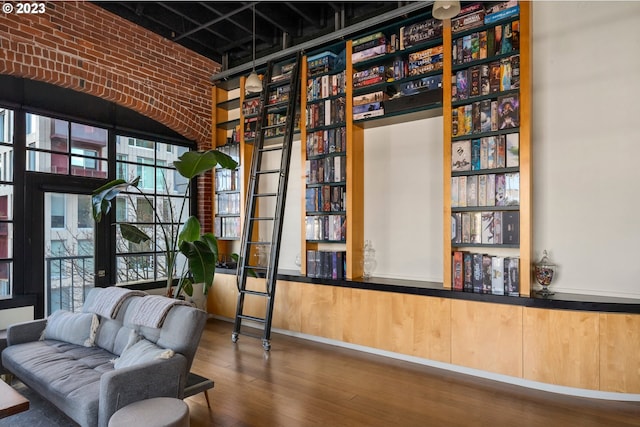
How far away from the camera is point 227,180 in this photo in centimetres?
567

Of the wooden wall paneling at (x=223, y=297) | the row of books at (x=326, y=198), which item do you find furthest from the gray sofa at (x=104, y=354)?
the row of books at (x=326, y=198)

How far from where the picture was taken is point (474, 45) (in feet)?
11.8

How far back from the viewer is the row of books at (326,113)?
4488 mm

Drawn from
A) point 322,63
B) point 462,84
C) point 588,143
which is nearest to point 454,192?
point 462,84

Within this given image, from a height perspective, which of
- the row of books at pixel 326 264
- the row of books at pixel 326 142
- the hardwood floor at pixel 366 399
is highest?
the row of books at pixel 326 142

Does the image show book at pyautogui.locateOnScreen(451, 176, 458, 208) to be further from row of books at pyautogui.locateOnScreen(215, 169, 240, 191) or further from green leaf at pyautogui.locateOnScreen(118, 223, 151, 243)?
green leaf at pyautogui.locateOnScreen(118, 223, 151, 243)

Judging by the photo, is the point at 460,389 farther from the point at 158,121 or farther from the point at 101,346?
the point at 158,121

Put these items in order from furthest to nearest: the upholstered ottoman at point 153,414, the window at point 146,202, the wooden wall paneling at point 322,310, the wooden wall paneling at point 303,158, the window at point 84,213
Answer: the window at point 146,202 < the wooden wall paneling at point 303,158 < the window at point 84,213 < the wooden wall paneling at point 322,310 < the upholstered ottoman at point 153,414

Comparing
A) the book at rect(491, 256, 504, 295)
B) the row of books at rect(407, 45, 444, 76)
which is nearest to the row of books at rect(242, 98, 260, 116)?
the row of books at rect(407, 45, 444, 76)

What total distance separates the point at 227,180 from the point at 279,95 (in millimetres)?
1500

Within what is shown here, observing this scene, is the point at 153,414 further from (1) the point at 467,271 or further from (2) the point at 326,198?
(2) the point at 326,198

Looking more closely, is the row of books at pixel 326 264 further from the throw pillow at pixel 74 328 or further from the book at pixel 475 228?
the throw pillow at pixel 74 328

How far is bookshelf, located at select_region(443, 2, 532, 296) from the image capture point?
334cm

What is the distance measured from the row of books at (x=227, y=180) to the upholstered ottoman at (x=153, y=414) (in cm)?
369
